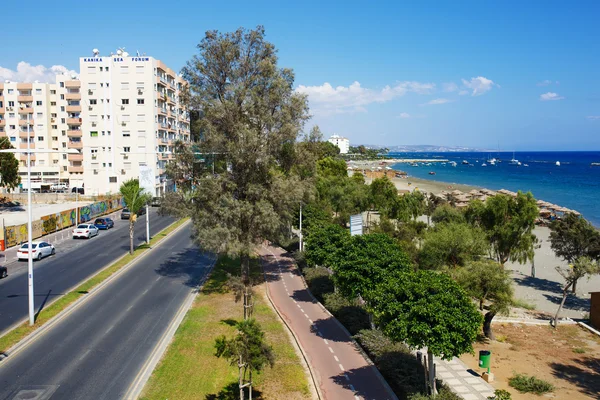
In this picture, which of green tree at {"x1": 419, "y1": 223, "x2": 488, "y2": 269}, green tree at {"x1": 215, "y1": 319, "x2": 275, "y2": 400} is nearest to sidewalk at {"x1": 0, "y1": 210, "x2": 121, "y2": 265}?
green tree at {"x1": 215, "y1": 319, "x2": 275, "y2": 400}

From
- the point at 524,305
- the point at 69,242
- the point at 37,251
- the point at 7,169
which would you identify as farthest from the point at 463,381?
the point at 7,169

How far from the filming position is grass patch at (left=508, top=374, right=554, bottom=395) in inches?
715

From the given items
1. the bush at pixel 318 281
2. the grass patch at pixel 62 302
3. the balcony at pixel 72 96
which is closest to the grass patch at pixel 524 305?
the bush at pixel 318 281

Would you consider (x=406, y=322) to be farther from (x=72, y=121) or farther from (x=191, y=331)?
(x=72, y=121)

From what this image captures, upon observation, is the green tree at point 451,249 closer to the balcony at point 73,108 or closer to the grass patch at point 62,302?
the grass patch at point 62,302

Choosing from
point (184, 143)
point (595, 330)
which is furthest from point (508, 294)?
point (184, 143)

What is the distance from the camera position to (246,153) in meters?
26.4

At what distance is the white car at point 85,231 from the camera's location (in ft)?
148

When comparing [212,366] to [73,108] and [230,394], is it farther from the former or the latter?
[73,108]

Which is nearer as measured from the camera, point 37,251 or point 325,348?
point 325,348

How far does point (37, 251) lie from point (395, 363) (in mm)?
30844

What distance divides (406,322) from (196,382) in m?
8.49

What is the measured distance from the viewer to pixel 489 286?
23422mm

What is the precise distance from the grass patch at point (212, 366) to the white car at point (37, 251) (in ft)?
57.4
